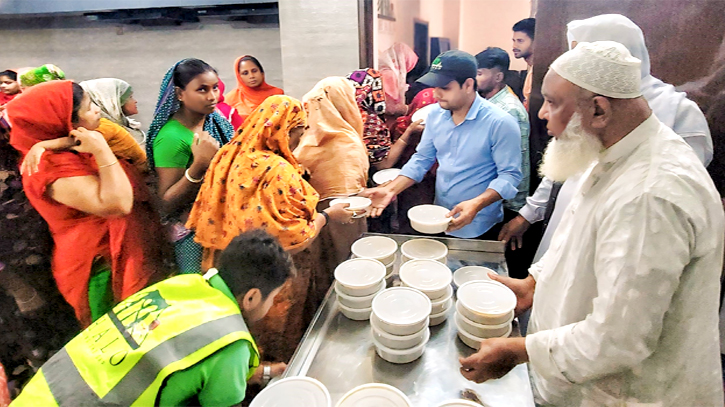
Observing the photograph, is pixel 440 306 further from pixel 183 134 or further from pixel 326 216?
pixel 183 134

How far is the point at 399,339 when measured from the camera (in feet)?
2.72

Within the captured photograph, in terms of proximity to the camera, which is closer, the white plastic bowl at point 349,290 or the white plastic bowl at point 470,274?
the white plastic bowl at point 349,290

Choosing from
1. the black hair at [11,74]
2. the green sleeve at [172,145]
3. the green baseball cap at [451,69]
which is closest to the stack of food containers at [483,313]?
the green baseball cap at [451,69]

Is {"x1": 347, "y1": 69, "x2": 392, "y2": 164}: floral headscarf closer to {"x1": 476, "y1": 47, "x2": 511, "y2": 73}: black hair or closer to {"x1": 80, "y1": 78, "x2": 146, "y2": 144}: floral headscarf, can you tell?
{"x1": 476, "y1": 47, "x2": 511, "y2": 73}: black hair

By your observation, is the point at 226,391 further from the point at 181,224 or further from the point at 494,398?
the point at 181,224

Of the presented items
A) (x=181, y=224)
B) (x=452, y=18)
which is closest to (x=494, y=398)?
(x=181, y=224)

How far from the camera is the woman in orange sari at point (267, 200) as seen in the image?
4.16 ft

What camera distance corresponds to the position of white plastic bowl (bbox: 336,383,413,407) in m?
0.70

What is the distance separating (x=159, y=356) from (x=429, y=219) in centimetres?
97

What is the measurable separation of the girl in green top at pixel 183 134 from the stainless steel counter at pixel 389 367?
74cm

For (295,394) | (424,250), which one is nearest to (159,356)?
(295,394)

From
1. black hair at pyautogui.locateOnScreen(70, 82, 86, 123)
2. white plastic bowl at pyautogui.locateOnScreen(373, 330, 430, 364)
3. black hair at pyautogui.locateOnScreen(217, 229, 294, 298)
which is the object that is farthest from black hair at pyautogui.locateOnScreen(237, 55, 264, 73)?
white plastic bowl at pyautogui.locateOnScreen(373, 330, 430, 364)

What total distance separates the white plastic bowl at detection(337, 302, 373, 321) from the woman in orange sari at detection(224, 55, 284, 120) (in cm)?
97

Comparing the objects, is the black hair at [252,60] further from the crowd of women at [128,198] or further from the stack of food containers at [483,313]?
the stack of food containers at [483,313]
